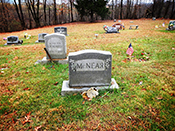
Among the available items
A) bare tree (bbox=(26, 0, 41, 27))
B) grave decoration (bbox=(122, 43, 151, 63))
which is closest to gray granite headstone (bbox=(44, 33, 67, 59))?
grave decoration (bbox=(122, 43, 151, 63))

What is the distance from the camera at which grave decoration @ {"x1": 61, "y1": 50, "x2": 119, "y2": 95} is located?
3.46 m

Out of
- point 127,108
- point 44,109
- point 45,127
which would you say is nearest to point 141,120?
point 127,108

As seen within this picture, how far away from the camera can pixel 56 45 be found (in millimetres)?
5766

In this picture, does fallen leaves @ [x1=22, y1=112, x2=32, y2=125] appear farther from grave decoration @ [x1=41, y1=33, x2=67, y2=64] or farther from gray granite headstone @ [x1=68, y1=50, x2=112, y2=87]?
grave decoration @ [x1=41, y1=33, x2=67, y2=64]

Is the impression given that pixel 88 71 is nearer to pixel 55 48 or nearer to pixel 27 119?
pixel 27 119

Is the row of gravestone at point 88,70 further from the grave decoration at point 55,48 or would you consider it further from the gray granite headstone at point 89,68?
the grave decoration at point 55,48

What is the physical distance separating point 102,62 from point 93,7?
26.7 meters

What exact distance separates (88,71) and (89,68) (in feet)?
0.34

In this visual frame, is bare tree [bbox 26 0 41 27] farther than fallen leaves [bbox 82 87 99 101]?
Yes

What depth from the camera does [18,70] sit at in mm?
5430

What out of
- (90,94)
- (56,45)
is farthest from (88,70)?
→ (56,45)

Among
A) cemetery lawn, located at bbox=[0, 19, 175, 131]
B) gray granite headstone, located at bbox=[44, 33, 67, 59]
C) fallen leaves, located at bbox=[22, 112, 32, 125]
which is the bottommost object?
fallen leaves, located at bbox=[22, 112, 32, 125]

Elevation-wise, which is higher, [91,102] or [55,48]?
[55,48]

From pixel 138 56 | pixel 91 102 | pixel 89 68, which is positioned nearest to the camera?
pixel 91 102
